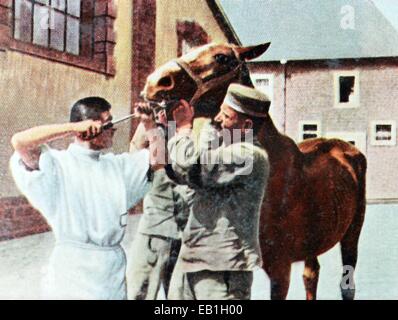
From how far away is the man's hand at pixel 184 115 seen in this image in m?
2.56

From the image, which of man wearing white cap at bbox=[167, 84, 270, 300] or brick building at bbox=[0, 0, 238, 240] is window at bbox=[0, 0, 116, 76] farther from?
man wearing white cap at bbox=[167, 84, 270, 300]

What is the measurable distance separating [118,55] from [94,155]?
1.84 ft

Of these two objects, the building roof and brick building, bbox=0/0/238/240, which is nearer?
brick building, bbox=0/0/238/240

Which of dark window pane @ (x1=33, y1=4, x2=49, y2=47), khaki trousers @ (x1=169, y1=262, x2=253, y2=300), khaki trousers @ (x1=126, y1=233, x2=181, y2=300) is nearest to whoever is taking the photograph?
khaki trousers @ (x1=169, y1=262, x2=253, y2=300)

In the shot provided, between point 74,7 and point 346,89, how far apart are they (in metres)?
1.39

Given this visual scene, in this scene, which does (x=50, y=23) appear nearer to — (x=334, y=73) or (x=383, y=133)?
(x=334, y=73)

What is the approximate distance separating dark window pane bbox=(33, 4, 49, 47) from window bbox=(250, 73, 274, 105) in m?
1.02

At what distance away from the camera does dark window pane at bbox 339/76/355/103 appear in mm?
2727

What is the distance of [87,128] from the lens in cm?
252

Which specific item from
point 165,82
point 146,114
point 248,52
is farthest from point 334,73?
point 146,114

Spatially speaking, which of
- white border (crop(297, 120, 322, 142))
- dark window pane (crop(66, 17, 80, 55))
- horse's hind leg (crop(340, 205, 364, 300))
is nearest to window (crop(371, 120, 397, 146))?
white border (crop(297, 120, 322, 142))

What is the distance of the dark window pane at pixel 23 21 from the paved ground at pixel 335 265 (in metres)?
0.95

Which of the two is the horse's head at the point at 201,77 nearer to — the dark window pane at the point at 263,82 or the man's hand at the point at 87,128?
the dark window pane at the point at 263,82
